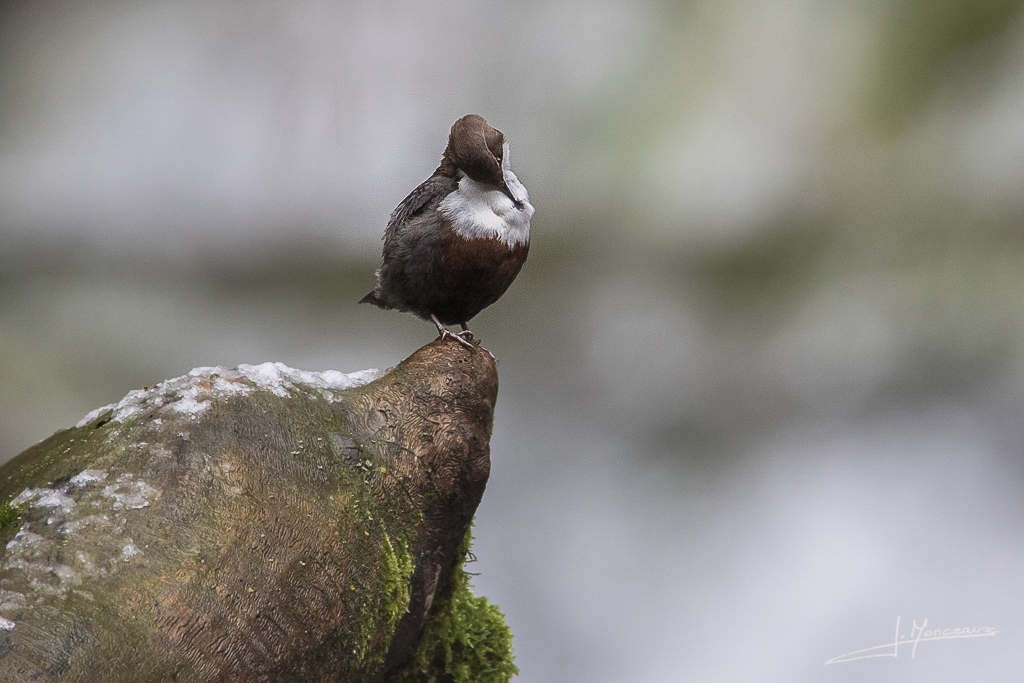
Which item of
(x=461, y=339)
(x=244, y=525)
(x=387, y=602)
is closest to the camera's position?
(x=244, y=525)

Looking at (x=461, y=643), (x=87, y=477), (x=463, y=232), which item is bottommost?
(x=87, y=477)

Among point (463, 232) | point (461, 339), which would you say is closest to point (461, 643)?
point (461, 339)

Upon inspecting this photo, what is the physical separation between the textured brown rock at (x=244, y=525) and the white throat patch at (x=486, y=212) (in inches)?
13.3

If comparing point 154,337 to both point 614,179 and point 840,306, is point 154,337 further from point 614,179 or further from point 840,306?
point 840,306

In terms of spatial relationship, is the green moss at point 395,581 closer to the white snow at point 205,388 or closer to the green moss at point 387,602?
the green moss at point 387,602

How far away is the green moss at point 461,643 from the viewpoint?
1985mm

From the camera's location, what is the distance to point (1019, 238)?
4.11 m

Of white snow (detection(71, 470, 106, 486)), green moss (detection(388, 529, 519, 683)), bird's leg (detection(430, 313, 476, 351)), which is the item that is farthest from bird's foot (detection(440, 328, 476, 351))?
white snow (detection(71, 470, 106, 486))

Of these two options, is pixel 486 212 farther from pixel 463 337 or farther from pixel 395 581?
pixel 395 581

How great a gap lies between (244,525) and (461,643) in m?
0.72

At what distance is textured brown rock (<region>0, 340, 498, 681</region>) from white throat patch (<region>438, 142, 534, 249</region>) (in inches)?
13.3

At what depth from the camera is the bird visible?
2.06 meters

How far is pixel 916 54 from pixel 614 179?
1.50m

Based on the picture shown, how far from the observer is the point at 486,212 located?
2.10m
